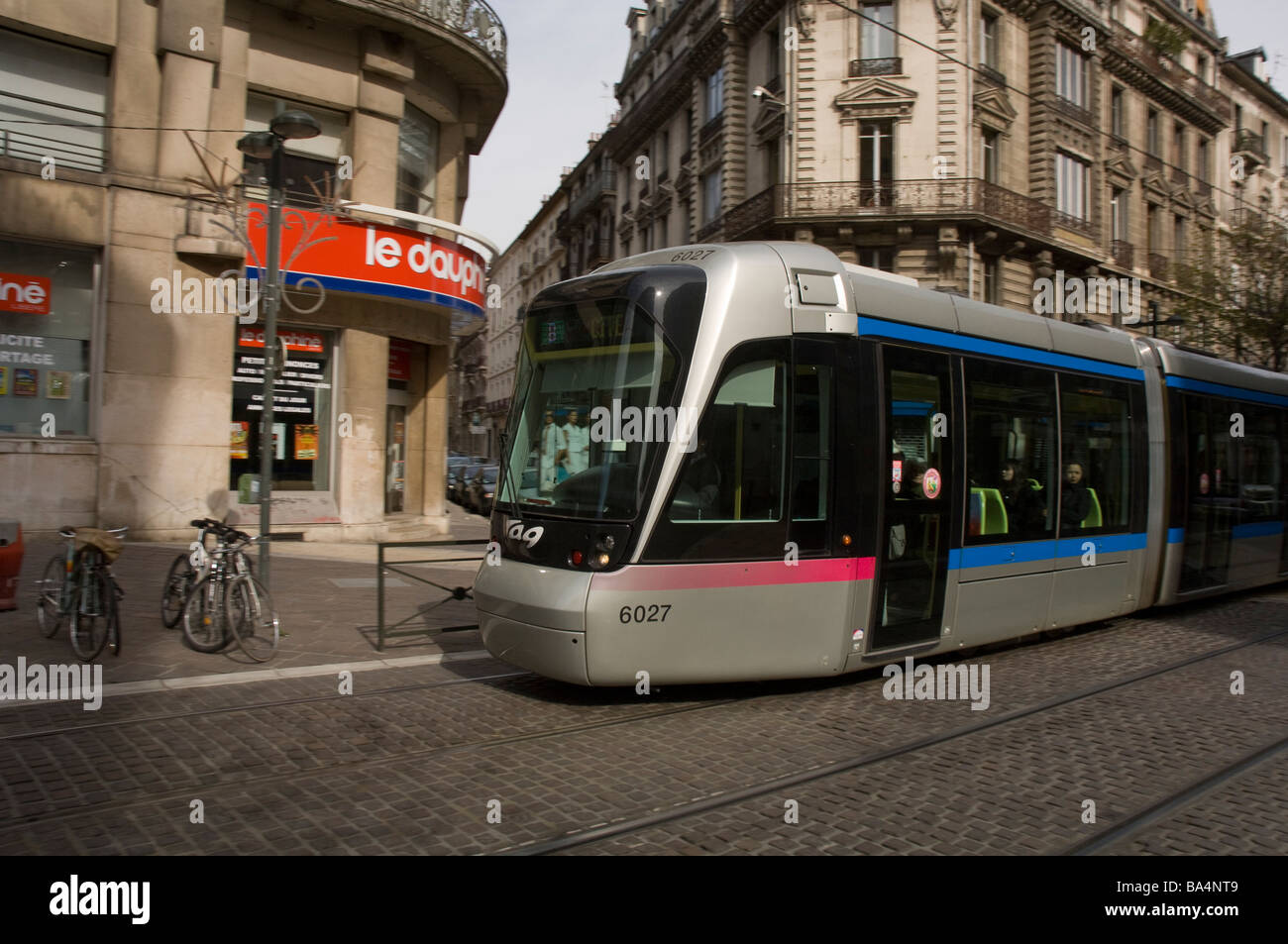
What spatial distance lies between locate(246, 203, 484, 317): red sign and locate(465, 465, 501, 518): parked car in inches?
436

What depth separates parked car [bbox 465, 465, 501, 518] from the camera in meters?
27.7

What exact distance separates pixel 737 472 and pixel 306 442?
38.1 ft

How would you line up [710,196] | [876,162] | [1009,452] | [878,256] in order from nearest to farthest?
[1009,452], [876,162], [878,256], [710,196]

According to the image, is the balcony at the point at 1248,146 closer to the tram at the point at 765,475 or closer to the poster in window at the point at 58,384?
the tram at the point at 765,475

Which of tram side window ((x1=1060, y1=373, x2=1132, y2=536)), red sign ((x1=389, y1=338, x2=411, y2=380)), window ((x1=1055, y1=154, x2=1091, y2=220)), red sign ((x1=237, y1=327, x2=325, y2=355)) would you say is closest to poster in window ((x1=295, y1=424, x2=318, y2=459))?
red sign ((x1=237, y1=327, x2=325, y2=355))

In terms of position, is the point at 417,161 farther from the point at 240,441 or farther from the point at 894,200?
the point at 894,200

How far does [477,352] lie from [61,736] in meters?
63.3

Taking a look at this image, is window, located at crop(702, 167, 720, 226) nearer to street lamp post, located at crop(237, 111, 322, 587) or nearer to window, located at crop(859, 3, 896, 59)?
window, located at crop(859, 3, 896, 59)

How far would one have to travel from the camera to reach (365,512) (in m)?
16.1

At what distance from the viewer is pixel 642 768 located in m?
5.17

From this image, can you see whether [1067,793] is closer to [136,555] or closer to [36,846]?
[36,846]

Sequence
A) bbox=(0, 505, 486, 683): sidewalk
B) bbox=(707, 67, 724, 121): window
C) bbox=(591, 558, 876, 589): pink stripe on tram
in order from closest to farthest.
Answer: bbox=(591, 558, 876, 589): pink stripe on tram
bbox=(0, 505, 486, 683): sidewalk
bbox=(707, 67, 724, 121): window

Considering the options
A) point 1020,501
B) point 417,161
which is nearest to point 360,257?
point 417,161
